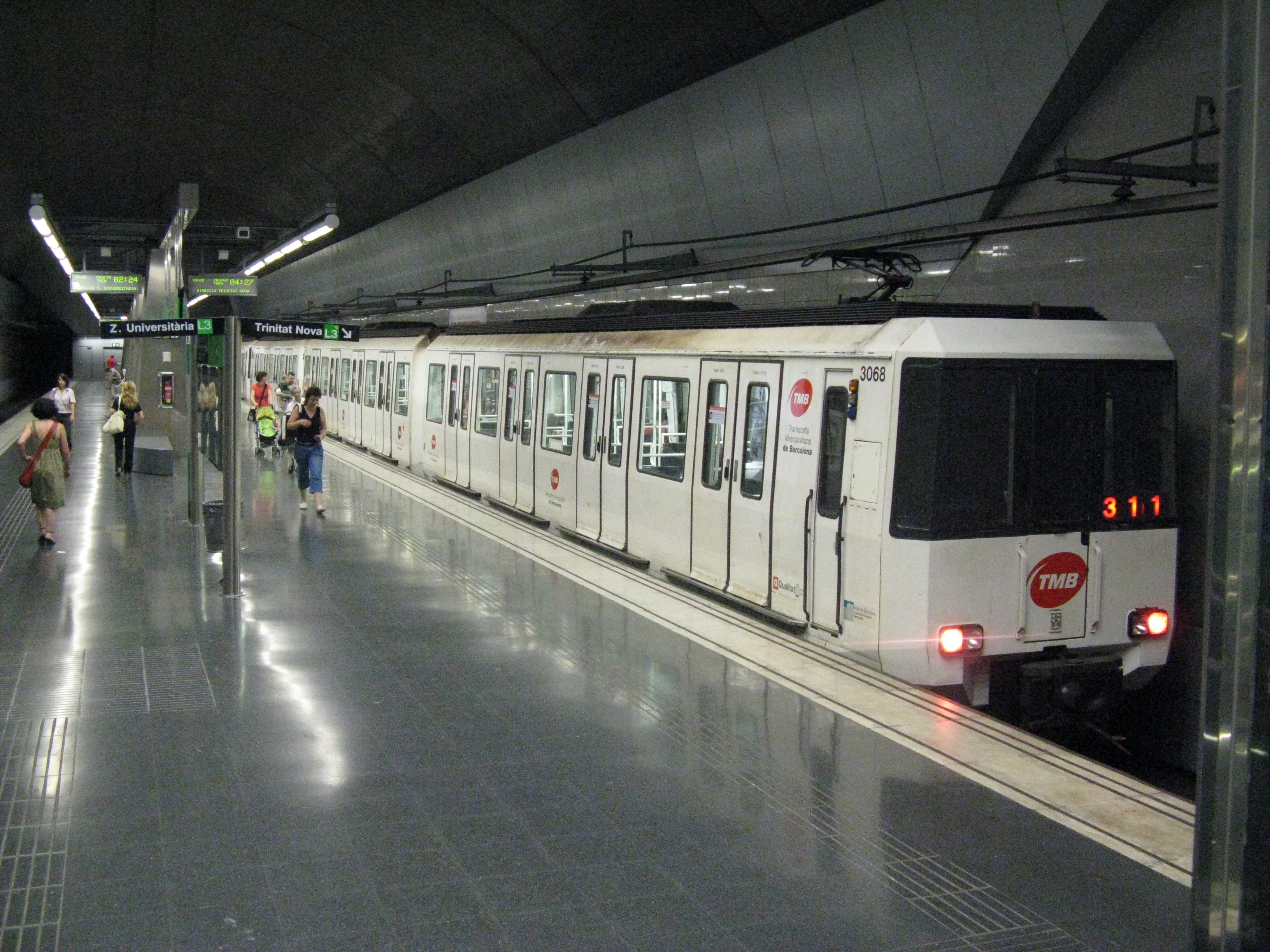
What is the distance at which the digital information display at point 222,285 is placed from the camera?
1088 inches

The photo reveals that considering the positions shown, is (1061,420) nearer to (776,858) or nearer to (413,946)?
(776,858)

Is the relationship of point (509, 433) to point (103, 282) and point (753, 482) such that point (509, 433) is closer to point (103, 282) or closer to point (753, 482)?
point (753, 482)

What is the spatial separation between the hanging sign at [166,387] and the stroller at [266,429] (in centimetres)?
485

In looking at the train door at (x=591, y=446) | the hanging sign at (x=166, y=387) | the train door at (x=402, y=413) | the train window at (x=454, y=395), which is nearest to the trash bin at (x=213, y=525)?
the train door at (x=591, y=446)

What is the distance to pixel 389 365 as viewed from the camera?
882 inches

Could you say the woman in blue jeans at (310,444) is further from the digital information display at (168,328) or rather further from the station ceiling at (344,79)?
the station ceiling at (344,79)

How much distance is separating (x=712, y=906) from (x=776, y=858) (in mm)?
544

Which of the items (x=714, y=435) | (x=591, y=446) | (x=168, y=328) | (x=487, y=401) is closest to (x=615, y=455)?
(x=591, y=446)

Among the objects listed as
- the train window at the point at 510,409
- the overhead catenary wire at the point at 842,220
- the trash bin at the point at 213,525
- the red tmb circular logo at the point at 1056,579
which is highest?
the overhead catenary wire at the point at 842,220

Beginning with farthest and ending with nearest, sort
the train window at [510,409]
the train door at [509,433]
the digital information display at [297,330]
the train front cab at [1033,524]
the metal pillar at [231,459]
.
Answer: the train window at [510,409] < the train door at [509,433] < the digital information display at [297,330] < the metal pillar at [231,459] < the train front cab at [1033,524]

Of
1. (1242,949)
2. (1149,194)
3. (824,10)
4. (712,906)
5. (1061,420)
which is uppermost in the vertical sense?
(824,10)

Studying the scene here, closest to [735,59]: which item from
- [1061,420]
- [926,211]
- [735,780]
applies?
[926,211]

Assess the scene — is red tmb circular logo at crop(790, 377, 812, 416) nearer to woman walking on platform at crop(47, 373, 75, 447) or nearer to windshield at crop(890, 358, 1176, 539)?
windshield at crop(890, 358, 1176, 539)

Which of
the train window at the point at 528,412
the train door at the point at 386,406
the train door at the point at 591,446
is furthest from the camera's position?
the train door at the point at 386,406
